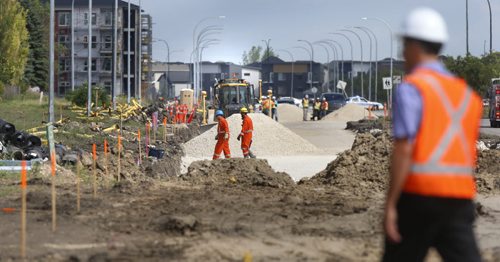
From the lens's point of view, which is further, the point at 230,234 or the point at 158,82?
the point at 158,82

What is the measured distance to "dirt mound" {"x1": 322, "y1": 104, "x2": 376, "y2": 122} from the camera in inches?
2692

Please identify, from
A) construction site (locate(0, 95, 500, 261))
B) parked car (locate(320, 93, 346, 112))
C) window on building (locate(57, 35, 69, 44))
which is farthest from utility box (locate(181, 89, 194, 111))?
construction site (locate(0, 95, 500, 261))

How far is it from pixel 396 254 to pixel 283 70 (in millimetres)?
173567

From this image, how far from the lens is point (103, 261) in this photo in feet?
32.1

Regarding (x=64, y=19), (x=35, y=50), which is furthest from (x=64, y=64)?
(x=35, y=50)

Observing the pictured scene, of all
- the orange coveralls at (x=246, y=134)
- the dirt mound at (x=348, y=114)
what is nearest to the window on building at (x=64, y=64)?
the dirt mound at (x=348, y=114)

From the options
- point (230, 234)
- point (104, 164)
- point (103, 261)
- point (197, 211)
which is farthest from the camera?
point (104, 164)

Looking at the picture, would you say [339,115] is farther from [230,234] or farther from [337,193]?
[230,234]

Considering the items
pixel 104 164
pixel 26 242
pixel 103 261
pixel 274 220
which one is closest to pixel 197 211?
pixel 274 220

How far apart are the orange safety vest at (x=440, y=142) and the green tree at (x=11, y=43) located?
67578 mm

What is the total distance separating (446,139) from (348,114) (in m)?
63.8

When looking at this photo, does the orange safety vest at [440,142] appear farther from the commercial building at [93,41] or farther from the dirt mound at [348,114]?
the commercial building at [93,41]

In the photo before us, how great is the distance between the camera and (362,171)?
71.2 feet

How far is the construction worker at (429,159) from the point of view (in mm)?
5746
